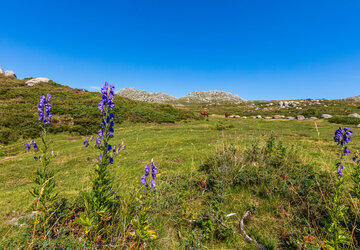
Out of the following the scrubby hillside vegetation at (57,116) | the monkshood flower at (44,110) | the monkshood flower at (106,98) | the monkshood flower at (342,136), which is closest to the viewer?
the monkshood flower at (106,98)

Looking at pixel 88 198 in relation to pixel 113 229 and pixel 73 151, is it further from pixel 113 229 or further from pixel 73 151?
pixel 73 151

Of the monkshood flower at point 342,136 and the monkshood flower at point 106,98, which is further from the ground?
the monkshood flower at point 106,98

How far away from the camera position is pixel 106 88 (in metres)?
3.12

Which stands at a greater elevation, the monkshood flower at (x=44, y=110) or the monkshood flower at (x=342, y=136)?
the monkshood flower at (x=44, y=110)

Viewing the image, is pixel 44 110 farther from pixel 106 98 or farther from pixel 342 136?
pixel 342 136

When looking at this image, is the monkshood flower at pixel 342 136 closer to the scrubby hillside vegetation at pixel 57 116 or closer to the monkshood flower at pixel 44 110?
the monkshood flower at pixel 44 110

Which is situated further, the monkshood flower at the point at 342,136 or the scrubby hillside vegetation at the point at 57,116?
the scrubby hillside vegetation at the point at 57,116

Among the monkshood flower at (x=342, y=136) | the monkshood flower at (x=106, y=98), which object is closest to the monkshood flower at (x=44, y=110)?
the monkshood flower at (x=106, y=98)

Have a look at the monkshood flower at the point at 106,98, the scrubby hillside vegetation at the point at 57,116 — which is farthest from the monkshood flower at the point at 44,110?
the scrubby hillside vegetation at the point at 57,116

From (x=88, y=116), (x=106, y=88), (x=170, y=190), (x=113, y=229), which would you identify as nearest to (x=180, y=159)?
(x=170, y=190)

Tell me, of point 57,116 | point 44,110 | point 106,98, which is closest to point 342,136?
point 106,98

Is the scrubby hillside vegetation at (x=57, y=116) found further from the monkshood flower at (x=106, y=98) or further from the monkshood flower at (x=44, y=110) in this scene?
the monkshood flower at (x=106, y=98)

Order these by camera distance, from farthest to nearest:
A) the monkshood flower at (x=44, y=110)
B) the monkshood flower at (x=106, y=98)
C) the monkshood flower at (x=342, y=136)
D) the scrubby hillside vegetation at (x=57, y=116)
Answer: the scrubby hillside vegetation at (x=57, y=116), the monkshood flower at (x=44, y=110), the monkshood flower at (x=342, y=136), the monkshood flower at (x=106, y=98)

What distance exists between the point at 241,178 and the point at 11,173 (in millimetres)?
12012
